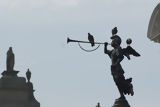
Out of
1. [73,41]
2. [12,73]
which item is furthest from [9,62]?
[73,41]

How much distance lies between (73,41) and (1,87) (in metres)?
33.6

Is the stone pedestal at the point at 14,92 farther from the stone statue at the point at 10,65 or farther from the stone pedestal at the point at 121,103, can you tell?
the stone pedestal at the point at 121,103

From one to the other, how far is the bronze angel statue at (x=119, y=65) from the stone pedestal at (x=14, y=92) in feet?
112

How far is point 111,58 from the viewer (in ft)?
87.9

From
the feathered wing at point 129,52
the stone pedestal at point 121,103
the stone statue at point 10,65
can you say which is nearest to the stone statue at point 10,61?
the stone statue at point 10,65

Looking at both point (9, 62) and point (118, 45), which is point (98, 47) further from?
point (9, 62)

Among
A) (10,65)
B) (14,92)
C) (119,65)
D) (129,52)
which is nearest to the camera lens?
(119,65)

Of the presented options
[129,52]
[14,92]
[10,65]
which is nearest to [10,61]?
[10,65]

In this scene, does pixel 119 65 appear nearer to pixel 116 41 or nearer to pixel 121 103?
pixel 116 41

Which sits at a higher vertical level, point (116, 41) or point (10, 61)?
point (10, 61)

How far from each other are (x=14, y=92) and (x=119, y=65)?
3556 centimetres

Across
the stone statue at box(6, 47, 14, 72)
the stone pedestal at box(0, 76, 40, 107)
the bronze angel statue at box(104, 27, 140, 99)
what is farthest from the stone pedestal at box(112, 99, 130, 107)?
the stone statue at box(6, 47, 14, 72)

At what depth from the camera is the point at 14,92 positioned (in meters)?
61.6

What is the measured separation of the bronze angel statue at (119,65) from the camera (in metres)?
26.4
